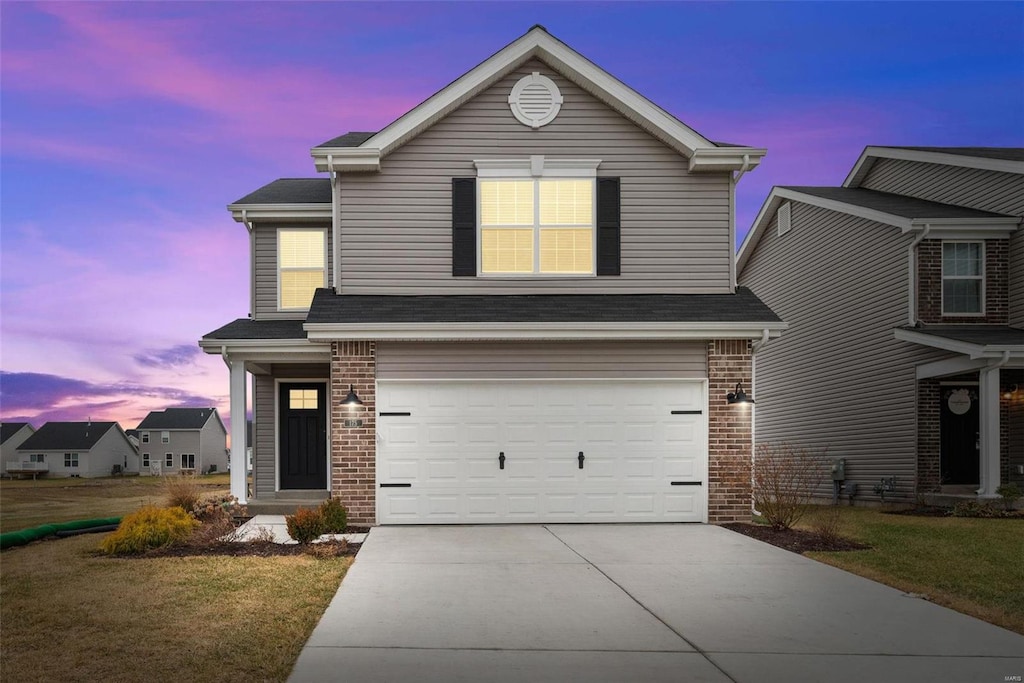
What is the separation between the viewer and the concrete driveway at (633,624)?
573cm

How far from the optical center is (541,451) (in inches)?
528

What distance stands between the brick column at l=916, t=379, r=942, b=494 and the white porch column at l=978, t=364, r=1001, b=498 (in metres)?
1.43

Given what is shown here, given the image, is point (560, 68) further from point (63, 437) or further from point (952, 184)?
point (63, 437)

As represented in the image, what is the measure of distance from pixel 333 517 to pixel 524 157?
22.9 feet

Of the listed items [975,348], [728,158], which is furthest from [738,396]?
[975,348]

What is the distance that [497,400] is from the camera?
13461 mm

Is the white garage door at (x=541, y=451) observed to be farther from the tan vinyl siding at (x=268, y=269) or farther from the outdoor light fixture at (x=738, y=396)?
the tan vinyl siding at (x=268, y=269)

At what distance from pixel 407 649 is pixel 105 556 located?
20.9 ft

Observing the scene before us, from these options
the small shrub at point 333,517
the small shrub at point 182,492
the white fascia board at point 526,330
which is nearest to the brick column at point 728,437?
the white fascia board at point 526,330

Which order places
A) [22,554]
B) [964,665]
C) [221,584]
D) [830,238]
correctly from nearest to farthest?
[964,665] → [221,584] → [22,554] → [830,238]

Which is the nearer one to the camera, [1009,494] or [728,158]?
[728,158]

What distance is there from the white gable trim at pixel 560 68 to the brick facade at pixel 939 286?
6.92m

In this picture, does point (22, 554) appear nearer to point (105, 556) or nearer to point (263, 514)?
point (105, 556)

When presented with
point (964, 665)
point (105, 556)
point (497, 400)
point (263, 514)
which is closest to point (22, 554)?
point (105, 556)
